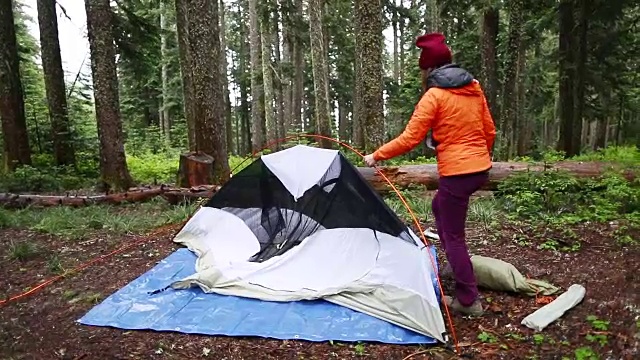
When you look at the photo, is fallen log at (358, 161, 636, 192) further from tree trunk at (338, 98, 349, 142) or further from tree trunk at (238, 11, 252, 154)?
tree trunk at (338, 98, 349, 142)

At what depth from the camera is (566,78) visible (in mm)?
11344

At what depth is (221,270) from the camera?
400 centimetres

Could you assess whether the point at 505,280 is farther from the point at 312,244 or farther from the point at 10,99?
the point at 10,99

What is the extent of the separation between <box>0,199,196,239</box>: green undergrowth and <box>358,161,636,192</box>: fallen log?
2.80 metres

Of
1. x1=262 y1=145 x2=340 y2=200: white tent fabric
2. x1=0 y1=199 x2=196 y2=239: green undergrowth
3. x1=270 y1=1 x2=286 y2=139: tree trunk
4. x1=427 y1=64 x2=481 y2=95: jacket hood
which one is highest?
x1=270 y1=1 x2=286 y2=139: tree trunk

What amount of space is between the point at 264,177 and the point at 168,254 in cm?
136

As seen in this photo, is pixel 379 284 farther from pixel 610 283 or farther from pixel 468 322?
pixel 610 283

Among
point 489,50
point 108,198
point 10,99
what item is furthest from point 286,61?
point 108,198

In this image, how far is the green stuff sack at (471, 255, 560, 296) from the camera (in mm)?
3596

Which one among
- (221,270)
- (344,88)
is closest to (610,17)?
(221,270)

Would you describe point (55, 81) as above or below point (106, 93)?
above

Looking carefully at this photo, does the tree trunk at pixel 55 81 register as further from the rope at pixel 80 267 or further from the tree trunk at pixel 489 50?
the tree trunk at pixel 489 50

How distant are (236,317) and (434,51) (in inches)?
94.4

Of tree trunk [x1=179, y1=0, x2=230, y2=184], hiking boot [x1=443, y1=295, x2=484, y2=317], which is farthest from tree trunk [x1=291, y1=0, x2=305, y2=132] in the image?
hiking boot [x1=443, y1=295, x2=484, y2=317]
